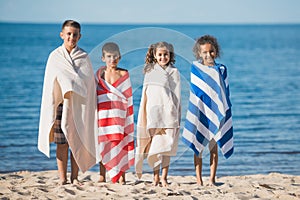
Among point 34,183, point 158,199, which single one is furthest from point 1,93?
point 158,199

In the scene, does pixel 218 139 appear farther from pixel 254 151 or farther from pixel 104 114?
pixel 254 151

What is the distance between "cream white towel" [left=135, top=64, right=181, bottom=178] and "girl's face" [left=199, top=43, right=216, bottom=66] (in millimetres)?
427

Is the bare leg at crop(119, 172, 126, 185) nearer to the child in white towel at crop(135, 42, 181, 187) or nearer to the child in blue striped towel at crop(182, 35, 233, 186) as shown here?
the child in white towel at crop(135, 42, 181, 187)

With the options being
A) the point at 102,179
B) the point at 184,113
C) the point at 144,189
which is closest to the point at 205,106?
the point at 184,113

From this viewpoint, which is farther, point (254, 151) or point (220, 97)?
point (254, 151)

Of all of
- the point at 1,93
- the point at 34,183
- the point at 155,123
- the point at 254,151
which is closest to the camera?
the point at 155,123

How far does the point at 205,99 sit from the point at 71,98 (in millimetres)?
1490

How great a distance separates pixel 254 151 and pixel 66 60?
4.78m

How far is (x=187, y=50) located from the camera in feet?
24.0

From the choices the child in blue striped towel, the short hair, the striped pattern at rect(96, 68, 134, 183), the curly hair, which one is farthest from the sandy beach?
the short hair

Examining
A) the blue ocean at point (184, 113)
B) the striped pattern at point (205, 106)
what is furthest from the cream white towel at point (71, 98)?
the striped pattern at point (205, 106)

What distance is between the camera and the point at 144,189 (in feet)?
23.4

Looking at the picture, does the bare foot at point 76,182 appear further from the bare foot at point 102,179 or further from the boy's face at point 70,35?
the boy's face at point 70,35

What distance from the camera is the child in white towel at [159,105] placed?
281 inches
